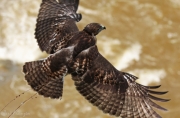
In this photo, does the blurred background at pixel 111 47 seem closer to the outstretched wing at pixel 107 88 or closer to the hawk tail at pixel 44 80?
the hawk tail at pixel 44 80

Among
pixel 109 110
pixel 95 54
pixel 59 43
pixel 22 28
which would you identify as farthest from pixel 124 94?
pixel 22 28

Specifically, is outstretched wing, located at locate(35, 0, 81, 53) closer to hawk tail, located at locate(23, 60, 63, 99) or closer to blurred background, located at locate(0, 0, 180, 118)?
hawk tail, located at locate(23, 60, 63, 99)

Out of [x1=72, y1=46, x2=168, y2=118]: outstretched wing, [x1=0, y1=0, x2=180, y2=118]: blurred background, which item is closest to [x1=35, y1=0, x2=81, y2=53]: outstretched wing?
[x1=72, y1=46, x2=168, y2=118]: outstretched wing

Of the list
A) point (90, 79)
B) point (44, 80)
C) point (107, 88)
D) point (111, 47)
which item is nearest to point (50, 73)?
point (44, 80)

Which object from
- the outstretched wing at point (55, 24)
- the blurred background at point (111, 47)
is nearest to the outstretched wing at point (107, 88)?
the outstretched wing at point (55, 24)

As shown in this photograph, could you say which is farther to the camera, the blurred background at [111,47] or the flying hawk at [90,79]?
Result: the blurred background at [111,47]

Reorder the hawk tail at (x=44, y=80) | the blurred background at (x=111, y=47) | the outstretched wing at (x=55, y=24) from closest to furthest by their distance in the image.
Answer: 1. the hawk tail at (x=44, y=80)
2. the outstretched wing at (x=55, y=24)
3. the blurred background at (x=111, y=47)
